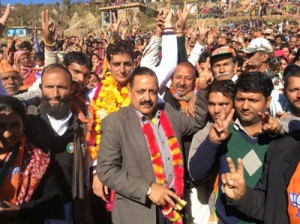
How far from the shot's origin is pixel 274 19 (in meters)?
32.0

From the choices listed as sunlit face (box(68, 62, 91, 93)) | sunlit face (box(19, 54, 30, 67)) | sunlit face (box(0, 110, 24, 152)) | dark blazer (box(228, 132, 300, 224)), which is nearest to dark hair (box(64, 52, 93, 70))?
sunlit face (box(68, 62, 91, 93))

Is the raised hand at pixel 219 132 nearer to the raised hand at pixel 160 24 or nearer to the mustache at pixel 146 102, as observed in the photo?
the mustache at pixel 146 102

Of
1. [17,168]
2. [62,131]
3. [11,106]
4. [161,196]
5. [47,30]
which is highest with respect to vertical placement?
[47,30]

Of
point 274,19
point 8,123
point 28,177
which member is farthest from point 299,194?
point 274,19

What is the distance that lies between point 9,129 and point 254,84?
1.92m

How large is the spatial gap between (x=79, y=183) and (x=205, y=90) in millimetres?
1541

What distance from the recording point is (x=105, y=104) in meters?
3.66

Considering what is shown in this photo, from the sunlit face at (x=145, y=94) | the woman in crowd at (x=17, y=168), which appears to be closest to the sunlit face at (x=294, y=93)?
the sunlit face at (x=145, y=94)

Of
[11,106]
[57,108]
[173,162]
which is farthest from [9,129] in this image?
[173,162]

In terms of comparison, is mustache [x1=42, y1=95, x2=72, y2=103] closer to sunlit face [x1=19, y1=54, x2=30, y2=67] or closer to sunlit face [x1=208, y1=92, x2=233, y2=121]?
sunlit face [x1=208, y1=92, x2=233, y2=121]

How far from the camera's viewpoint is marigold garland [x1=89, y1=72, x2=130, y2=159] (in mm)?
3621

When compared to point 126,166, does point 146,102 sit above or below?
above

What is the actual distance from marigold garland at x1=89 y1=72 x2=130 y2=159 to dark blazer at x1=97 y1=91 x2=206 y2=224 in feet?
2.55

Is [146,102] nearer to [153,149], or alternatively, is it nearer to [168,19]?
[153,149]
